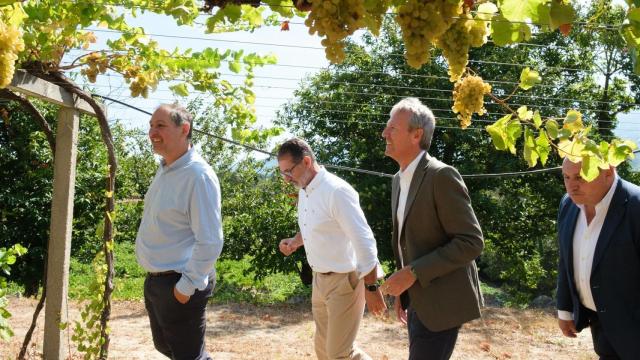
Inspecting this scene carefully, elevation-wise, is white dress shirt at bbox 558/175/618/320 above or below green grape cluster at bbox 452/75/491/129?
below

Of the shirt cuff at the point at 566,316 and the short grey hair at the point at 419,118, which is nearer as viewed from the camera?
the short grey hair at the point at 419,118

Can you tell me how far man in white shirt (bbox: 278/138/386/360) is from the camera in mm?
3430

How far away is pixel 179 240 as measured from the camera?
3133mm

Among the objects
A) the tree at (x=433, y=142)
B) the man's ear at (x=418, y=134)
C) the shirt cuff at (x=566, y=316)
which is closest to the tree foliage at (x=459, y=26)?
the man's ear at (x=418, y=134)

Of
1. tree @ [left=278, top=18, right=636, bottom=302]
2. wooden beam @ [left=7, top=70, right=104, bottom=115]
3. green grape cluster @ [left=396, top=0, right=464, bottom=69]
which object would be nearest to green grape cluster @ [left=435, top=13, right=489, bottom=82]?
green grape cluster @ [left=396, top=0, right=464, bottom=69]

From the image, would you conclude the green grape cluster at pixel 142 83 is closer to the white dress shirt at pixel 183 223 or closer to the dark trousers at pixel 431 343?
the white dress shirt at pixel 183 223

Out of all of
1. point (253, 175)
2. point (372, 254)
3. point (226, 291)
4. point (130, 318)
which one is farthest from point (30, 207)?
point (372, 254)

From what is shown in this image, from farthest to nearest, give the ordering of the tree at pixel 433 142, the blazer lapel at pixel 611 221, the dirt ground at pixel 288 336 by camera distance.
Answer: the tree at pixel 433 142
the dirt ground at pixel 288 336
the blazer lapel at pixel 611 221

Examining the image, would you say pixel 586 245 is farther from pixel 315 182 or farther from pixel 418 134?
pixel 315 182

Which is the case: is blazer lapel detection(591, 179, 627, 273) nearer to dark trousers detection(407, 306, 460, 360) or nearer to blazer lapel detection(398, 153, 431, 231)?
dark trousers detection(407, 306, 460, 360)

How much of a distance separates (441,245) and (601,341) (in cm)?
92

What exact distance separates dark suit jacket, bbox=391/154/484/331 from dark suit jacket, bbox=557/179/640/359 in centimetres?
57

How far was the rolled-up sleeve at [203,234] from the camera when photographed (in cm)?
297

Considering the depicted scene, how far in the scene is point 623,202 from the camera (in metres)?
2.79
